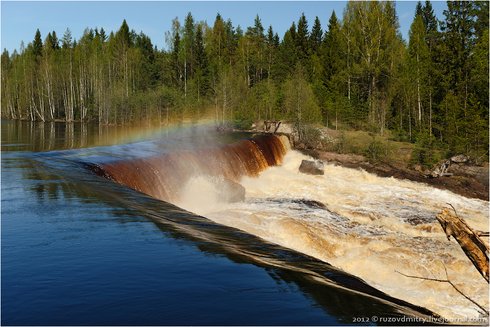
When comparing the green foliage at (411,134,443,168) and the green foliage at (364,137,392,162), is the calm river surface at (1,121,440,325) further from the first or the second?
the green foliage at (411,134,443,168)

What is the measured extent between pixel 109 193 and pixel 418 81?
32.1m

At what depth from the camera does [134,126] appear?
55.9m

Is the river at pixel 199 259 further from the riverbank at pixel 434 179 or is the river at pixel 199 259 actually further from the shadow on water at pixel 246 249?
the riverbank at pixel 434 179

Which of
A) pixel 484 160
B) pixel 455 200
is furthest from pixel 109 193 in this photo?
pixel 484 160

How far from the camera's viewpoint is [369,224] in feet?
53.4

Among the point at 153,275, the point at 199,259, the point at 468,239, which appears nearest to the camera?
the point at 468,239

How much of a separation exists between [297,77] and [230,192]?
24.9 m

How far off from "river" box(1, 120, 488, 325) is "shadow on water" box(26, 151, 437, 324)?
32 mm

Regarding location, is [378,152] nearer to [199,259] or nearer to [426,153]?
[426,153]

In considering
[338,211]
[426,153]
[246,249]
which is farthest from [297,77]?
[246,249]

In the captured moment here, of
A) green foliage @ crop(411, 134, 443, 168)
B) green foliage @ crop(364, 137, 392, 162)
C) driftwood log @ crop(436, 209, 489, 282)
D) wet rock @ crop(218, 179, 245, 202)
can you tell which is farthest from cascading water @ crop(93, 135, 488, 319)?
green foliage @ crop(411, 134, 443, 168)

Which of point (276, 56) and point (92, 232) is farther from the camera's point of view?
point (276, 56)

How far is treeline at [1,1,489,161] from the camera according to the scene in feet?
117

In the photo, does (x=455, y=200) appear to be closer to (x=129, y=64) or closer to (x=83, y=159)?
(x=83, y=159)
